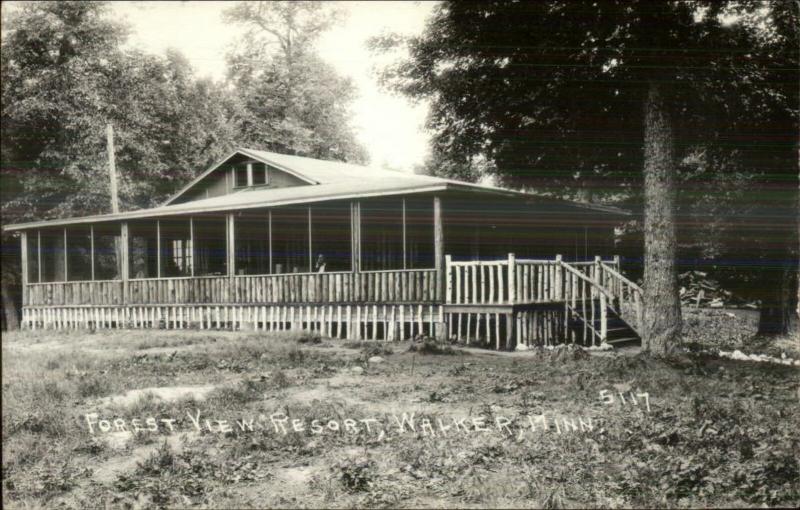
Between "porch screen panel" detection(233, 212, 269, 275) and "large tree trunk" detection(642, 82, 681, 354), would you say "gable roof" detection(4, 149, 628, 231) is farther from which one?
"large tree trunk" detection(642, 82, 681, 354)

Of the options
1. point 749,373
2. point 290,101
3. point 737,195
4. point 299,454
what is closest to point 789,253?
point 737,195

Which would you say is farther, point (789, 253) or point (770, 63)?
point (789, 253)

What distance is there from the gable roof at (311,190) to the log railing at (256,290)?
194 cm

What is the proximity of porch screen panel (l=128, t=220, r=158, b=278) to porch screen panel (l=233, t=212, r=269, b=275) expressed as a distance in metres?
3.97

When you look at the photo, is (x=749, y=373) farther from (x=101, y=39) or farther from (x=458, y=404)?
(x=101, y=39)

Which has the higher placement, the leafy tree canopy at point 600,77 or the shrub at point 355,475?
the leafy tree canopy at point 600,77

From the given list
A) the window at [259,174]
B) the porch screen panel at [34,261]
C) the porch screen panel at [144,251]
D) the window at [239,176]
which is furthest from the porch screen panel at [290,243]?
the porch screen panel at [34,261]

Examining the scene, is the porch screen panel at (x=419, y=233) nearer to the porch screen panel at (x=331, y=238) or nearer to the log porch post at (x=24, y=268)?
the porch screen panel at (x=331, y=238)

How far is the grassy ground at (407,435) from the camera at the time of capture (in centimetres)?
506

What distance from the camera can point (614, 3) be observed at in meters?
11.0

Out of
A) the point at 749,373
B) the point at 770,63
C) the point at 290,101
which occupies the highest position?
the point at 770,63

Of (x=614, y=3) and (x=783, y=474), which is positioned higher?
(x=614, y=3)

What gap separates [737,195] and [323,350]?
12369mm

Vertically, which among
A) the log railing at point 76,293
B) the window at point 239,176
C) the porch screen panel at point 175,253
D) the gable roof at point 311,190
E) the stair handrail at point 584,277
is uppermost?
the window at point 239,176
